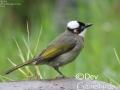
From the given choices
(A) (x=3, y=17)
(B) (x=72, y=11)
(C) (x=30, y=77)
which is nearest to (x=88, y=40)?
(B) (x=72, y=11)

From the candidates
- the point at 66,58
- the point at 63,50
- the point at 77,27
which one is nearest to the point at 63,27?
the point at 77,27

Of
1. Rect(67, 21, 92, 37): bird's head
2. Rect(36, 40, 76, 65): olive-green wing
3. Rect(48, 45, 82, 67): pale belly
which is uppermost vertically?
Rect(67, 21, 92, 37): bird's head

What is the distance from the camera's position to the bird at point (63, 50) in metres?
5.73

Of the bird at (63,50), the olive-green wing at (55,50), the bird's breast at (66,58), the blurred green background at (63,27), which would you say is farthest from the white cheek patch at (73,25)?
the blurred green background at (63,27)

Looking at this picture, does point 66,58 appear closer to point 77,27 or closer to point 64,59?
point 64,59

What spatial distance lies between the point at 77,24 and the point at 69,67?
56.4 inches

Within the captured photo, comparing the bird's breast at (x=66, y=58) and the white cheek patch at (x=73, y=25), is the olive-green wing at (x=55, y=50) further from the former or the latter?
the white cheek patch at (x=73, y=25)

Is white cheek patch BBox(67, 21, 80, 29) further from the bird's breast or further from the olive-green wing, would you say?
the bird's breast

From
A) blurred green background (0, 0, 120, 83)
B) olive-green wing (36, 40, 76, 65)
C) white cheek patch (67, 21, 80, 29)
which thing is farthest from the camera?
blurred green background (0, 0, 120, 83)

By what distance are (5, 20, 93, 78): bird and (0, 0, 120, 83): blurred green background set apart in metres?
0.93

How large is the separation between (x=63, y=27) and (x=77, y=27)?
11.6 ft

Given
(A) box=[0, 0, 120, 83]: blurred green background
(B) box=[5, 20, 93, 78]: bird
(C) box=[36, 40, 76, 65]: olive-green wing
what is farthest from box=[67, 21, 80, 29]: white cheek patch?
(A) box=[0, 0, 120, 83]: blurred green background

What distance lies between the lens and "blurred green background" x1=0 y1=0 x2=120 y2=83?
24.1 feet

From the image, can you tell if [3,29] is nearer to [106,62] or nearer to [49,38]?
[49,38]
